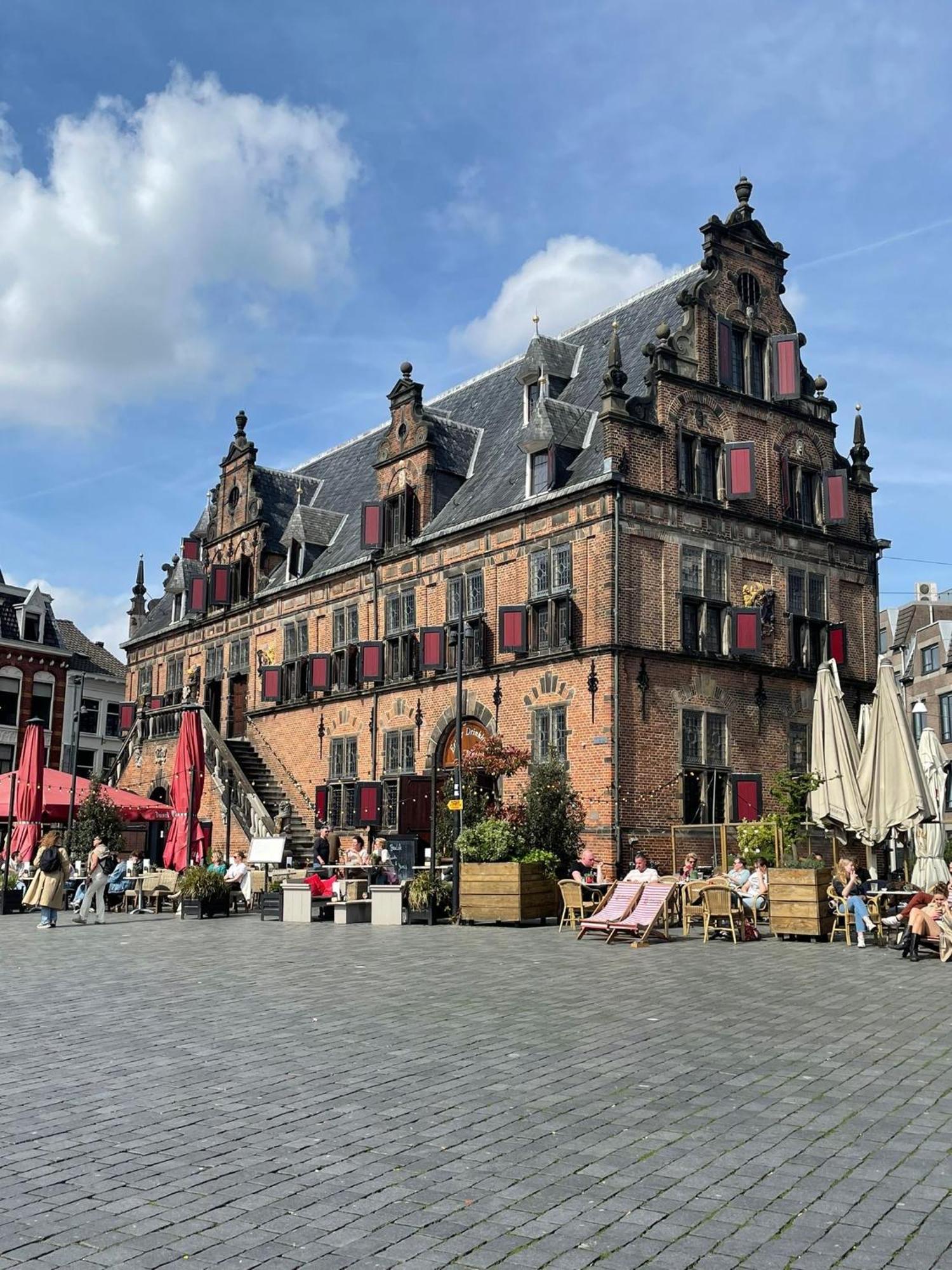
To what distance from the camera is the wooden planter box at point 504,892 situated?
20.4 meters

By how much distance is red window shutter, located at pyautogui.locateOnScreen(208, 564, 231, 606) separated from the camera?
41812 millimetres

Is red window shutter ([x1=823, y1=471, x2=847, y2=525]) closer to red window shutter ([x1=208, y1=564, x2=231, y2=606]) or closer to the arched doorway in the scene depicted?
red window shutter ([x1=208, y1=564, x2=231, y2=606])

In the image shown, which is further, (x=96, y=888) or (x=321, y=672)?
(x=321, y=672)

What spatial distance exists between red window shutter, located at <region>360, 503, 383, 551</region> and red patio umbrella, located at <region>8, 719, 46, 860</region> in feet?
38.2

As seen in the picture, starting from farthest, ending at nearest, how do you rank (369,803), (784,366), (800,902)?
(369,803) → (784,366) → (800,902)

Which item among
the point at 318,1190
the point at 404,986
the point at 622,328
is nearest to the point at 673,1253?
the point at 318,1190

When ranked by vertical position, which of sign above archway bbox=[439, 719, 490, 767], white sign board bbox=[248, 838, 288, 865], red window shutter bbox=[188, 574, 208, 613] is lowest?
white sign board bbox=[248, 838, 288, 865]

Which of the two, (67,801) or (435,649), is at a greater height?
(435,649)

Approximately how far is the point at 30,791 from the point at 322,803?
11.0 metres

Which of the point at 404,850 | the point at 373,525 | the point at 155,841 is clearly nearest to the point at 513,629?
the point at 404,850

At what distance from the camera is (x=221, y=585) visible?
41.8 metres

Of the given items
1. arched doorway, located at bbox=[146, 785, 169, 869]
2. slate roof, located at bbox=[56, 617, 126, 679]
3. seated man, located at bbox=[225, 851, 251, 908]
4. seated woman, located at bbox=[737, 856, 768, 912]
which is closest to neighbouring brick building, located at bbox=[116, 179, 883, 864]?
arched doorway, located at bbox=[146, 785, 169, 869]

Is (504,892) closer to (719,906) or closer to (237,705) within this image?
(719,906)

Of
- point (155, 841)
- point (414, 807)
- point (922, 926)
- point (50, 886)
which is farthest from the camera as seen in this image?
point (155, 841)
